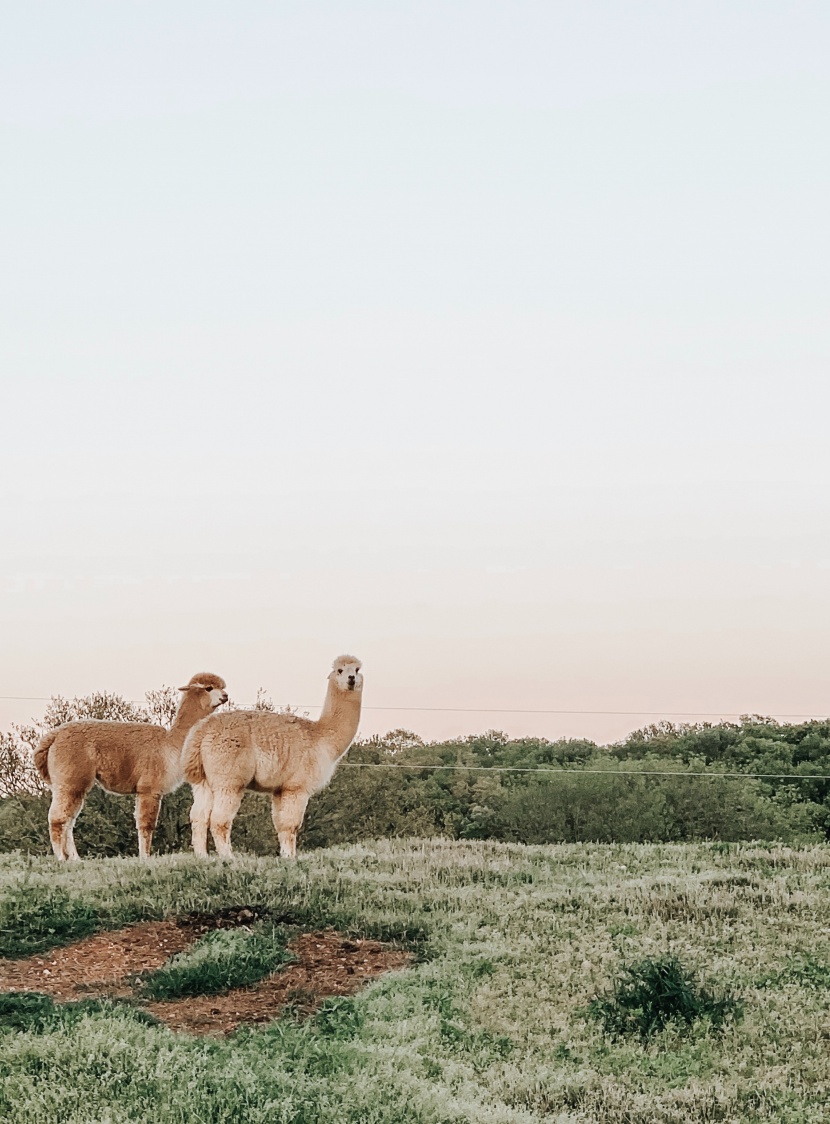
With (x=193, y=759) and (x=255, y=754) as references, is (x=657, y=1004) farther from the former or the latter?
(x=193, y=759)

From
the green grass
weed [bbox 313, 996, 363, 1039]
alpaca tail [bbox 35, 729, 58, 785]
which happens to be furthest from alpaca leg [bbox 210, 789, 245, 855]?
weed [bbox 313, 996, 363, 1039]

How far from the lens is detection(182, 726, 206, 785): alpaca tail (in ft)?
60.3

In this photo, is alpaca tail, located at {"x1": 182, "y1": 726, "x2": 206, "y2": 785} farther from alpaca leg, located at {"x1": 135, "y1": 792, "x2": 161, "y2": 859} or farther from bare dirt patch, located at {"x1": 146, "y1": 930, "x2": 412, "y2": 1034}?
bare dirt patch, located at {"x1": 146, "y1": 930, "x2": 412, "y2": 1034}

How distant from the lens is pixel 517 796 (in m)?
42.2

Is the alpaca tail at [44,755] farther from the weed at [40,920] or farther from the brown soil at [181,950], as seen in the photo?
the brown soil at [181,950]

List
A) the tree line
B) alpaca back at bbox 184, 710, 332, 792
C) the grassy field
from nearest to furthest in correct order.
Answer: the grassy field
alpaca back at bbox 184, 710, 332, 792
the tree line

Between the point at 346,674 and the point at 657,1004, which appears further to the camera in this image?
the point at 346,674

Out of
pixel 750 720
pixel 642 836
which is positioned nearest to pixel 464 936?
pixel 642 836

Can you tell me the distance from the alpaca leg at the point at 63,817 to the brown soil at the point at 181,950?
3618 mm

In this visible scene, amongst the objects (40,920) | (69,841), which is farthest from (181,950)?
(69,841)

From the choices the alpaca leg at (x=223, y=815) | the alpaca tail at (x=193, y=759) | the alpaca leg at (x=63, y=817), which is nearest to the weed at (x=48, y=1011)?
the alpaca leg at (x=223, y=815)

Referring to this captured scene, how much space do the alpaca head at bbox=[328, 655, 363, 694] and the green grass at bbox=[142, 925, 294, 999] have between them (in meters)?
4.29

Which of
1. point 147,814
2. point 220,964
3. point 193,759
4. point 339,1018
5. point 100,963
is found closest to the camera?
point 339,1018

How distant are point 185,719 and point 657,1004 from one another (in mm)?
8670
